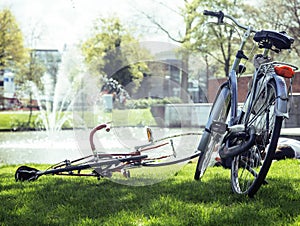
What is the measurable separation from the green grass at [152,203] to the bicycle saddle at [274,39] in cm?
103

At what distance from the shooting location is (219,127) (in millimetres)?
3506

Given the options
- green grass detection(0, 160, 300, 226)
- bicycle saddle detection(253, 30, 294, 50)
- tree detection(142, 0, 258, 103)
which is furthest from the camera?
tree detection(142, 0, 258, 103)

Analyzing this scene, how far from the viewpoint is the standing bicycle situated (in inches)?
115

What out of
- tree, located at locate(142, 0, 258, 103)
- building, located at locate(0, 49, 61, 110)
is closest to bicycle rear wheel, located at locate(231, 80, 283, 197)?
tree, located at locate(142, 0, 258, 103)

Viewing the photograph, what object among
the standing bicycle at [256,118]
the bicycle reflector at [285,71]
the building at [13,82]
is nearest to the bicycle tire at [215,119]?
the standing bicycle at [256,118]

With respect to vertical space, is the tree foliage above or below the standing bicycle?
above

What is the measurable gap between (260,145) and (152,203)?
0.86m

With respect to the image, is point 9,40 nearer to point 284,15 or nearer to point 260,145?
point 284,15

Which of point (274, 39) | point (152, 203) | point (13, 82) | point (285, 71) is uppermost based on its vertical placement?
point (13, 82)

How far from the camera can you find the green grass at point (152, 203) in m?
2.70

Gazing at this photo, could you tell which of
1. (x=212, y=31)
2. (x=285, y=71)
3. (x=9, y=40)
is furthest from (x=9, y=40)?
(x=285, y=71)

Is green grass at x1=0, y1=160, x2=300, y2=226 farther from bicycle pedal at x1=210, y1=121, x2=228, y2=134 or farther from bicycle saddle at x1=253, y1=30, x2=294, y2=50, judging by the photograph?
bicycle saddle at x1=253, y1=30, x2=294, y2=50

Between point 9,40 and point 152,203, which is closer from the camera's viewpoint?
point 152,203

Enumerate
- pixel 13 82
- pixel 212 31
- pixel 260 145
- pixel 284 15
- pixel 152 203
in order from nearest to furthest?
pixel 152 203, pixel 260 145, pixel 284 15, pixel 212 31, pixel 13 82
